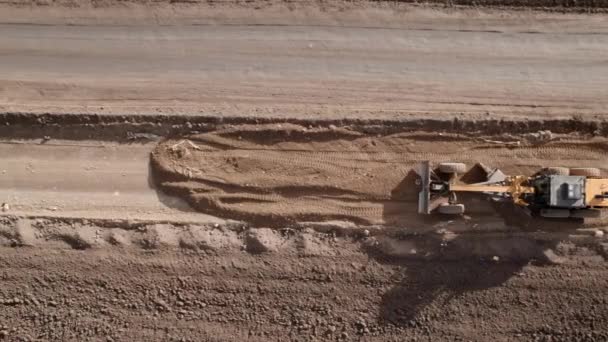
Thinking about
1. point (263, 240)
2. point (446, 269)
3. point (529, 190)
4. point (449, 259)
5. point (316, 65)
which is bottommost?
point (446, 269)

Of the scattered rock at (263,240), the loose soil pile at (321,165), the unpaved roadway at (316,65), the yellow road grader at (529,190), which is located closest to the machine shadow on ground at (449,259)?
the yellow road grader at (529,190)

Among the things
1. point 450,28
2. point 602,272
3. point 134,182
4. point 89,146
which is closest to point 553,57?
point 450,28

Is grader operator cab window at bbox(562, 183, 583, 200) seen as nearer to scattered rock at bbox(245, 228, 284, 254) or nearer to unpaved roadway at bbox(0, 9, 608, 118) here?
unpaved roadway at bbox(0, 9, 608, 118)

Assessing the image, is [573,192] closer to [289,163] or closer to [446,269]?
[446,269]

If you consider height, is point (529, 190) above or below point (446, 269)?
above

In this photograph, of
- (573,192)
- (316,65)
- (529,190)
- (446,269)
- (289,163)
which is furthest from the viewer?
(316,65)

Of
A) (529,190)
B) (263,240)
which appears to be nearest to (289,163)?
(263,240)

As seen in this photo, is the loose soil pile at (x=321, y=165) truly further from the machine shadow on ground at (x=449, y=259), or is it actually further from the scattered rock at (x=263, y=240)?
the machine shadow on ground at (x=449, y=259)

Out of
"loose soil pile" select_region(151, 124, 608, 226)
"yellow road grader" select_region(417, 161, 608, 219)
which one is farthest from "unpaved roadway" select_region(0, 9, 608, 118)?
"yellow road grader" select_region(417, 161, 608, 219)
